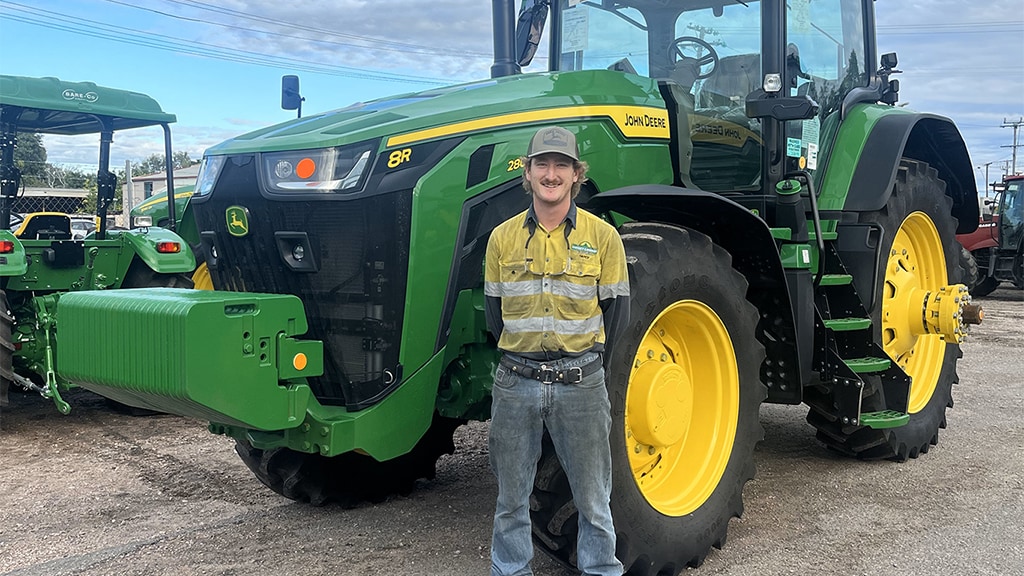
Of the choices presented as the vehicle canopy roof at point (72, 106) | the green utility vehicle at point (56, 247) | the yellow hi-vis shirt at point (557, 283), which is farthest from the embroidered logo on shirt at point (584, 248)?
the vehicle canopy roof at point (72, 106)

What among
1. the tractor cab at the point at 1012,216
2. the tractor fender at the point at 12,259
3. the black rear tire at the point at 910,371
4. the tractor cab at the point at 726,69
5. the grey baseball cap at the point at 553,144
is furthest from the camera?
the tractor cab at the point at 1012,216

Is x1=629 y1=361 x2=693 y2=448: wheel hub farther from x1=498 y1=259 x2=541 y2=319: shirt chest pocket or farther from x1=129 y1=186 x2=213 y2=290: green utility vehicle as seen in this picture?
x1=129 y1=186 x2=213 y2=290: green utility vehicle

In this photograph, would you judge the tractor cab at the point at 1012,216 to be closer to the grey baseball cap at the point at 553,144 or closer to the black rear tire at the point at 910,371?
the black rear tire at the point at 910,371

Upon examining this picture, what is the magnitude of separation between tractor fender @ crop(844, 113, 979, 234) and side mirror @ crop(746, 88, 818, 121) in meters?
0.87

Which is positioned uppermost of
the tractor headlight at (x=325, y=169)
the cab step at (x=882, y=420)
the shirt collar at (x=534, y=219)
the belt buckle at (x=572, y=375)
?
the tractor headlight at (x=325, y=169)

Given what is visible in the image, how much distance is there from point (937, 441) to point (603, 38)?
3.27 meters

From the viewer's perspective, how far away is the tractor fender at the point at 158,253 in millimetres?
7324

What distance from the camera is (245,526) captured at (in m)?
4.22

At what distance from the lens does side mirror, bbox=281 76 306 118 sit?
430cm

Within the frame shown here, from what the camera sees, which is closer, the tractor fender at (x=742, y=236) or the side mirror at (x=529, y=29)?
the tractor fender at (x=742, y=236)

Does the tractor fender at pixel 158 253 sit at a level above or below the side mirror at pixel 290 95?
below

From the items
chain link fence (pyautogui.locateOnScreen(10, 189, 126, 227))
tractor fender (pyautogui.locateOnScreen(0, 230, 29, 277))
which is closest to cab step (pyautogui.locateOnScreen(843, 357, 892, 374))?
tractor fender (pyautogui.locateOnScreen(0, 230, 29, 277))

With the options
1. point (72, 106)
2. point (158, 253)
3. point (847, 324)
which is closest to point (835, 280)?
point (847, 324)

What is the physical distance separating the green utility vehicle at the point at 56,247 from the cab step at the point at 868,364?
519 cm
